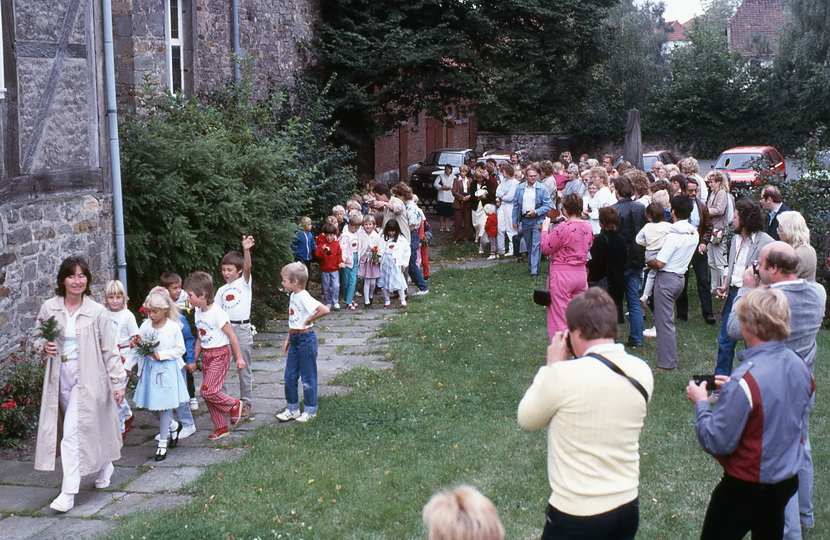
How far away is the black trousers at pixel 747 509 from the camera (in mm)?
4422

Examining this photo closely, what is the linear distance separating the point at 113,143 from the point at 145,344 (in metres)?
3.32

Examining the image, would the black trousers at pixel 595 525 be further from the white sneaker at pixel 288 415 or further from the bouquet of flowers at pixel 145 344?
the white sneaker at pixel 288 415

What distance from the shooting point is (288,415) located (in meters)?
8.51

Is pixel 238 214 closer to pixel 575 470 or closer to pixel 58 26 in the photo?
pixel 58 26

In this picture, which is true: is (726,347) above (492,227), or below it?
below

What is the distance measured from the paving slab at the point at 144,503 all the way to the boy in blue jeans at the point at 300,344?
6.09 feet

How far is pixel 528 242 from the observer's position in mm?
16406

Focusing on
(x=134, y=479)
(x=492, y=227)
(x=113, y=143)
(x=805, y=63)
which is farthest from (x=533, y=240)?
(x=805, y=63)

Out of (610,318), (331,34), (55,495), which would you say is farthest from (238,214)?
(331,34)

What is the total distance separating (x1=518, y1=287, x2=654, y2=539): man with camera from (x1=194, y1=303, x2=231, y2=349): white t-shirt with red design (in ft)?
15.1

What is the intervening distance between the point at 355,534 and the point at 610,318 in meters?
2.75

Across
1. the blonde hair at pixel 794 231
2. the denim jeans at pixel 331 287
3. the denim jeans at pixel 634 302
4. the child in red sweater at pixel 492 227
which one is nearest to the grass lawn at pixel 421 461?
the denim jeans at pixel 634 302

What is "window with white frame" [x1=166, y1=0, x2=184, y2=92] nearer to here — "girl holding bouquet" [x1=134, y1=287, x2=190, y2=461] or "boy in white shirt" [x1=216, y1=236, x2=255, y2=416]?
"boy in white shirt" [x1=216, y1=236, x2=255, y2=416]

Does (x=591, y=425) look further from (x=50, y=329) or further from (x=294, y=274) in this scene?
(x=294, y=274)
